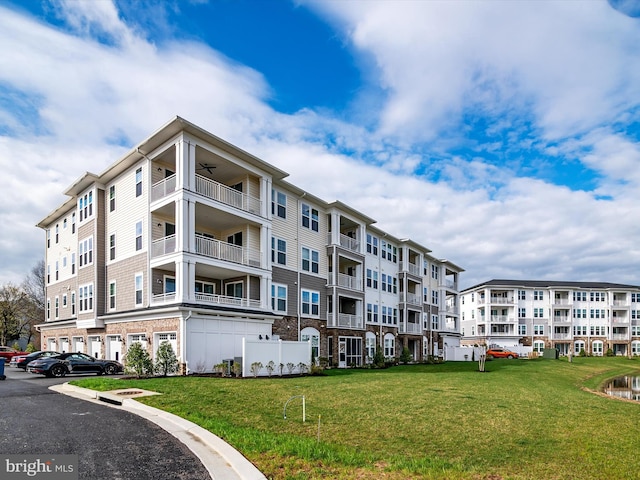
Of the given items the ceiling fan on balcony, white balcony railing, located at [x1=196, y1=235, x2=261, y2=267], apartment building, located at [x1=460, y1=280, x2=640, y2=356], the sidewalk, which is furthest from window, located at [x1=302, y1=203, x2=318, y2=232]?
apartment building, located at [x1=460, y1=280, x2=640, y2=356]

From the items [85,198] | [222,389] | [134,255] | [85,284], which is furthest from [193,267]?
[85,198]

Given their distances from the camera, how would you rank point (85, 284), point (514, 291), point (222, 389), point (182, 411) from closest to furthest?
point (182, 411) → point (222, 389) → point (85, 284) → point (514, 291)

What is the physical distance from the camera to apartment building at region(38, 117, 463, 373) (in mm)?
23672

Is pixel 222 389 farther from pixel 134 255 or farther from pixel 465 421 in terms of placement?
pixel 134 255

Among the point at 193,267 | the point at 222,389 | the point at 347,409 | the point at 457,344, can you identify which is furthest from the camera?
the point at 457,344

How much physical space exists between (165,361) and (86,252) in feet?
44.0

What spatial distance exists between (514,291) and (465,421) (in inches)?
2861

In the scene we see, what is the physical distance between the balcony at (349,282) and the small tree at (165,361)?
15739 mm

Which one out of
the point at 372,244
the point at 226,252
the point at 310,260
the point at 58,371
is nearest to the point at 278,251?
the point at 310,260

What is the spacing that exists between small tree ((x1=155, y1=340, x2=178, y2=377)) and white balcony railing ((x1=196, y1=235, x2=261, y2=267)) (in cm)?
508

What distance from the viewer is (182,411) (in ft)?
38.3

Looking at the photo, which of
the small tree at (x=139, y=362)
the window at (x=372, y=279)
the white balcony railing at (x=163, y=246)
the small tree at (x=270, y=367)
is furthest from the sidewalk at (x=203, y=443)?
the window at (x=372, y=279)

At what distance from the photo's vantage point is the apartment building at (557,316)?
255 feet

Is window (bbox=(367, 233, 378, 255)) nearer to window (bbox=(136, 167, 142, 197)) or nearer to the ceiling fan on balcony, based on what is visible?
the ceiling fan on balcony
